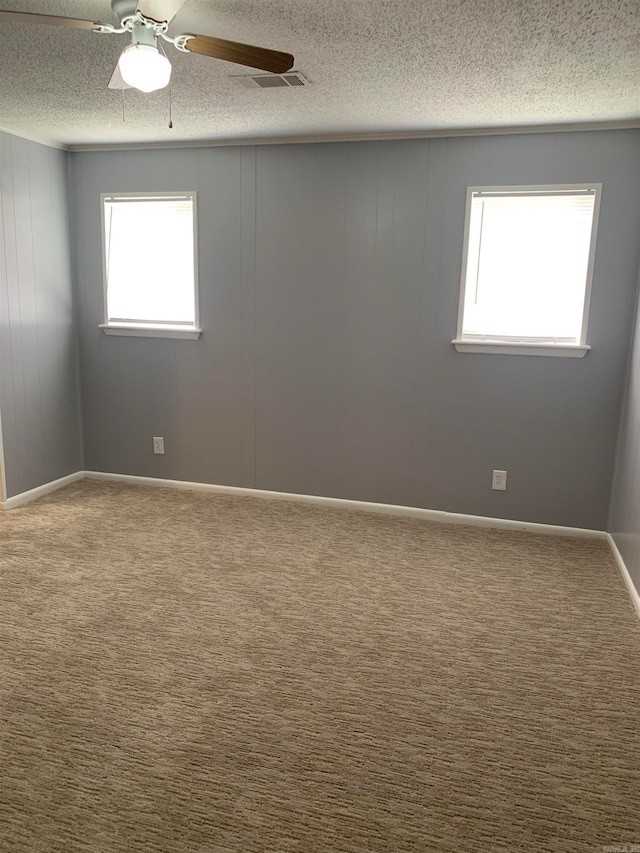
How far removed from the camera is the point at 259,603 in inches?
116

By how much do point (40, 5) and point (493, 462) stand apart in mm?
3189

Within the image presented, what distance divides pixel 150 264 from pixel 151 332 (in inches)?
18.7

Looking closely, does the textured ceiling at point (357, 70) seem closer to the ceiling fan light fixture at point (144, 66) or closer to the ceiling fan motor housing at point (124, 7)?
the ceiling fan motor housing at point (124, 7)

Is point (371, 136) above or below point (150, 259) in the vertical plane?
above

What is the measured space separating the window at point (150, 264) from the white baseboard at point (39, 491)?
1130 millimetres

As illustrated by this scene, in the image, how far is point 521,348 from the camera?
3.73m

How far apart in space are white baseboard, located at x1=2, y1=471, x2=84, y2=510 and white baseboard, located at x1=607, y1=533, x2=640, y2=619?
373 cm

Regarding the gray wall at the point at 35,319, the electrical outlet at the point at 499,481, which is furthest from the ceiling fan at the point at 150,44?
the electrical outlet at the point at 499,481

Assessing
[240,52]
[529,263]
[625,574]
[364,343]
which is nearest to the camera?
[240,52]

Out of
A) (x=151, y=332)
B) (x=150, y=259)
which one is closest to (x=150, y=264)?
(x=150, y=259)

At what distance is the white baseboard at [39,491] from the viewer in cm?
415

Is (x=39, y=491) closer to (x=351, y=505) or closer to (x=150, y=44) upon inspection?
(x=351, y=505)

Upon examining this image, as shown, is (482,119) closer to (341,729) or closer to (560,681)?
(560,681)

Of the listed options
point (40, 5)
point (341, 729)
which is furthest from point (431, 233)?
point (341, 729)
